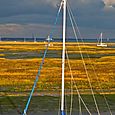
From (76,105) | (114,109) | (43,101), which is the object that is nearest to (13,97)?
(43,101)

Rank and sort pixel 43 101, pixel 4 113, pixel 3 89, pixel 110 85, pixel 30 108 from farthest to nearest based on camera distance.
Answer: pixel 110 85, pixel 3 89, pixel 43 101, pixel 30 108, pixel 4 113

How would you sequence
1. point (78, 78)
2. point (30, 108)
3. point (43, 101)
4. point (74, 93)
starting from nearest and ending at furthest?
point (30, 108), point (43, 101), point (74, 93), point (78, 78)

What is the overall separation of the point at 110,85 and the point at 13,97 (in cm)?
1242

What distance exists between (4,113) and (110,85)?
17.9 metres

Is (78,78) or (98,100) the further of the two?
(78,78)

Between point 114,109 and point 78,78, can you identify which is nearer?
point 114,109

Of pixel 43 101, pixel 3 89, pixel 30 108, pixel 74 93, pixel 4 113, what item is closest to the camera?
pixel 4 113

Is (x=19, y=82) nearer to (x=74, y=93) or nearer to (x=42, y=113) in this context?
(x=74, y=93)

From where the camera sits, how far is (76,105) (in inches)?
1266

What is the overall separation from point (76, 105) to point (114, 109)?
2.87 meters

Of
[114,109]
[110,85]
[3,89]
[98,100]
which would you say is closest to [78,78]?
[110,85]

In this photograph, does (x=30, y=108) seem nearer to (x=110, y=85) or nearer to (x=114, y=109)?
(x=114, y=109)

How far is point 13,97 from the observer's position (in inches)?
1406

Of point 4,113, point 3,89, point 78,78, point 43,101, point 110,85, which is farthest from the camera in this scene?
point 78,78
